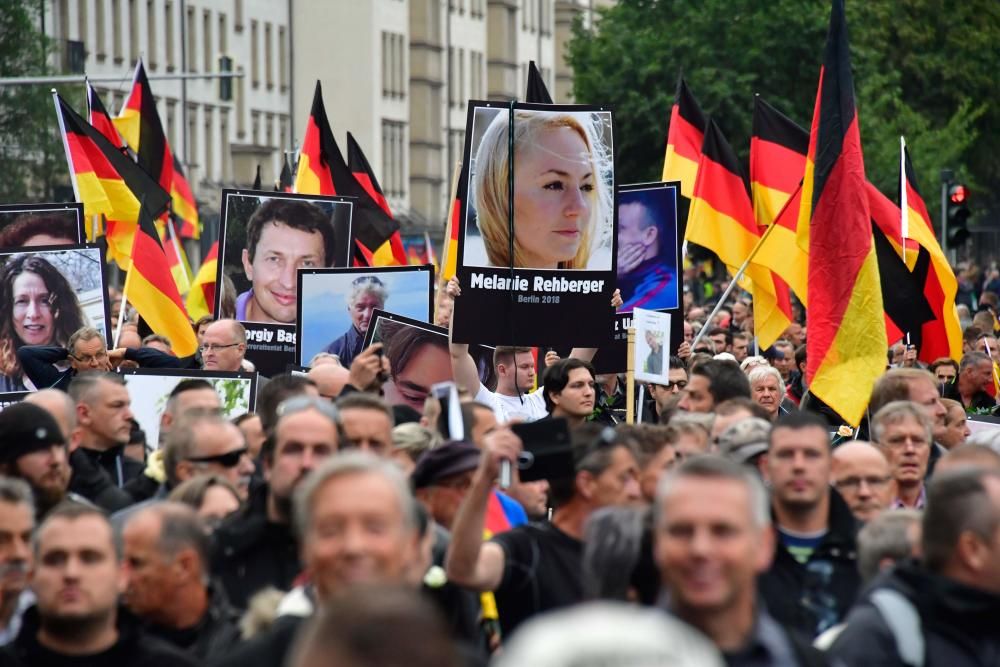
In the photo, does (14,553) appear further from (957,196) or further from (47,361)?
(957,196)

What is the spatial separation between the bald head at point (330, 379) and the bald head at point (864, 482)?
332 centimetres

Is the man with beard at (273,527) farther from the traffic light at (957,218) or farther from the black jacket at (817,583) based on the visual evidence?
the traffic light at (957,218)

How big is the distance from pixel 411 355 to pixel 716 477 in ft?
24.9

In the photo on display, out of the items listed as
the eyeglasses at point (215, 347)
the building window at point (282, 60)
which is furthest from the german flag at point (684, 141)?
the building window at point (282, 60)

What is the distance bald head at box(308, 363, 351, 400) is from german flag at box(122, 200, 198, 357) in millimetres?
5318

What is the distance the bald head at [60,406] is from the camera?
8539 millimetres

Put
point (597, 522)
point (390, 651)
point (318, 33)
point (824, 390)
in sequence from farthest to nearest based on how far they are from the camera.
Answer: point (318, 33) → point (824, 390) → point (597, 522) → point (390, 651)

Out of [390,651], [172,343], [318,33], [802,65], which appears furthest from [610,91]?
[390,651]

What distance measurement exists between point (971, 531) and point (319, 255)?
10.2 metres

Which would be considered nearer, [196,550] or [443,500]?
[196,550]

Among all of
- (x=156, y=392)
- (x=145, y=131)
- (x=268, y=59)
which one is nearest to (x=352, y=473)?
(x=156, y=392)

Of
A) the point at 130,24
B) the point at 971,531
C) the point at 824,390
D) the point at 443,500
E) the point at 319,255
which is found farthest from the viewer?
the point at 130,24

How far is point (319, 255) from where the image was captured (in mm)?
15609

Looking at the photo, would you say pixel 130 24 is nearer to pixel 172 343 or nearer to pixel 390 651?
pixel 172 343
